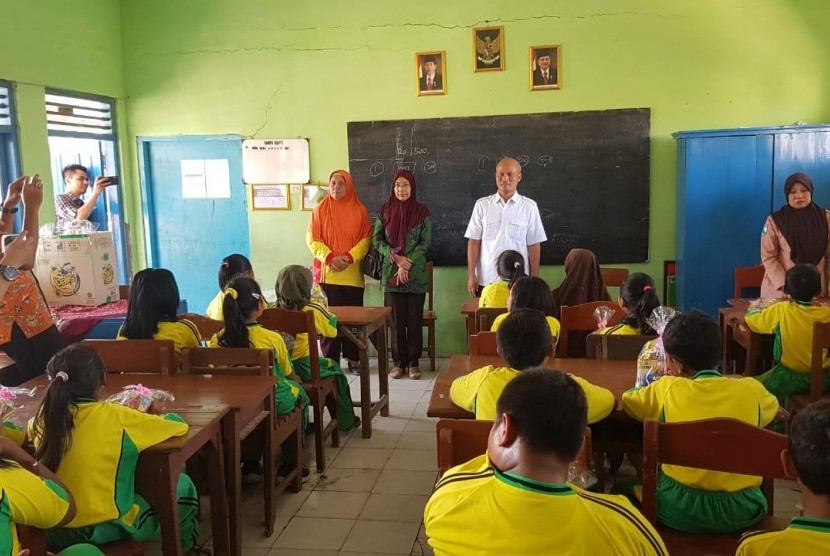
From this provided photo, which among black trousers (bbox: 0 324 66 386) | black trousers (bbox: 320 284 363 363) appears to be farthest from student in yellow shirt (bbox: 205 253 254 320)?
black trousers (bbox: 320 284 363 363)

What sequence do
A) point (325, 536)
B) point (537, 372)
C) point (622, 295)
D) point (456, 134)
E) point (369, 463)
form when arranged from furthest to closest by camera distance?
point (456, 134) → point (369, 463) → point (622, 295) → point (325, 536) → point (537, 372)

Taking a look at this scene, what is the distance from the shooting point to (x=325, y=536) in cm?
291

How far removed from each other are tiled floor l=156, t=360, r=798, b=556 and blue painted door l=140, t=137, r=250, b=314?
2692 millimetres

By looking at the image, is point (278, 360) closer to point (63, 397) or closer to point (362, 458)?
point (362, 458)

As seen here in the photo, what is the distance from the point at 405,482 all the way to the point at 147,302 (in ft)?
4.78

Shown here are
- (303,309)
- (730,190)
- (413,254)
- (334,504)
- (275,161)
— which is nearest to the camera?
(334,504)

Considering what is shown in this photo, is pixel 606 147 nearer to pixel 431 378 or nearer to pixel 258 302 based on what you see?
pixel 431 378

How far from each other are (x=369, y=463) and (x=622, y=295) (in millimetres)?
1558

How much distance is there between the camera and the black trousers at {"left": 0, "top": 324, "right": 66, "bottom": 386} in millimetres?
3057

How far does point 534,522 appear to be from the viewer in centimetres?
120

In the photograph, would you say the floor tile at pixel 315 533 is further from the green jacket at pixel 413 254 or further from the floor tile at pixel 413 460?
the green jacket at pixel 413 254

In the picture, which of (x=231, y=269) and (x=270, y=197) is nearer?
(x=231, y=269)

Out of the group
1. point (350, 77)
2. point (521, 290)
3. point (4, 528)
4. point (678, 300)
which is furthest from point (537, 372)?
point (350, 77)

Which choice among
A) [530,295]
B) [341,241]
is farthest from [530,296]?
[341,241]
